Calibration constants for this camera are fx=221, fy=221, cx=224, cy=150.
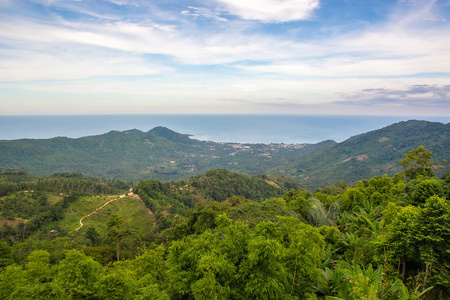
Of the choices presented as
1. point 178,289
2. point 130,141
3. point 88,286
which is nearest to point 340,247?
point 178,289

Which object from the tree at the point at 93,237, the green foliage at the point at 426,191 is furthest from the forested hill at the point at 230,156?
the green foliage at the point at 426,191

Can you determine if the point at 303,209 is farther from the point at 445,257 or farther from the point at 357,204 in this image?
the point at 445,257

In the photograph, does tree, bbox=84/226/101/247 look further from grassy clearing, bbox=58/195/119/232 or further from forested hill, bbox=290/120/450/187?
forested hill, bbox=290/120/450/187

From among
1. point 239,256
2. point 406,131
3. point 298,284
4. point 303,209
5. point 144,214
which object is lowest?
point 144,214

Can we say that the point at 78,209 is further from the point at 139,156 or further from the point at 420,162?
the point at 139,156

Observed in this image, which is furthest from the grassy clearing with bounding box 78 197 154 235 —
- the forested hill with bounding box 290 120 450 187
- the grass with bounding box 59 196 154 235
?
the forested hill with bounding box 290 120 450 187

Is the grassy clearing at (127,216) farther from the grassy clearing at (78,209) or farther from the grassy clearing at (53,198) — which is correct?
the grassy clearing at (53,198)

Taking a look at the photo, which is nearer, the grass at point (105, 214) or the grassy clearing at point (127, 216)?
the grass at point (105, 214)
